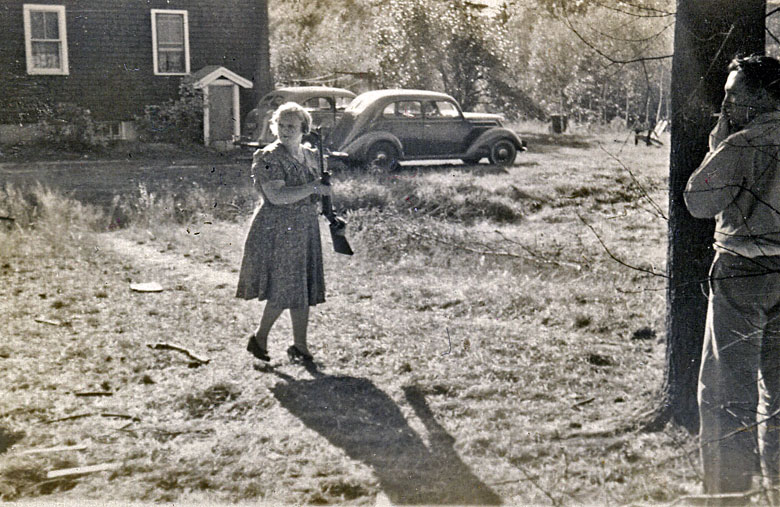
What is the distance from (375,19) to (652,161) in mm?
3467

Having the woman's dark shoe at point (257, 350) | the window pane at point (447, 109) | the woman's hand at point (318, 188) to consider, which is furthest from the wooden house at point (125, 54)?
the woman's hand at point (318, 188)

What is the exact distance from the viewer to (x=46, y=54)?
11.9 meters

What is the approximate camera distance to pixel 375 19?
Result: 566 centimetres

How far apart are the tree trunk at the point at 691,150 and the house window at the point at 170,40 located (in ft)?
38.1

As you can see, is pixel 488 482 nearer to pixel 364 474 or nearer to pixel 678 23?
pixel 364 474

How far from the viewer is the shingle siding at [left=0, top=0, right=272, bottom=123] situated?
37.7 feet

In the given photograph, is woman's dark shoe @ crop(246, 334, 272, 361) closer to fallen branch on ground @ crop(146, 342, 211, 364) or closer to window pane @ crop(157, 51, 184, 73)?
fallen branch on ground @ crop(146, 342, 211, 364)

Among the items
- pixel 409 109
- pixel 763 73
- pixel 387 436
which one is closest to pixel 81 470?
pixel 387 436

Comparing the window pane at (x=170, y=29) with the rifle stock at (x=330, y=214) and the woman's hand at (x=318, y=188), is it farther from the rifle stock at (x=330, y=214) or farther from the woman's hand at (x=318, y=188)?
the woman's hand at (x=318, y=188)

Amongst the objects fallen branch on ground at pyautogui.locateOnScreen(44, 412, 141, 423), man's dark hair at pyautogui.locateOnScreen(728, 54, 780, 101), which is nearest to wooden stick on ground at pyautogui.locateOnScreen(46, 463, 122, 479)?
fallen branch on ground at pyautogui.locateOnScreen(44, 412, 141, 423)

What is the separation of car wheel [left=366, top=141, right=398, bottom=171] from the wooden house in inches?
198

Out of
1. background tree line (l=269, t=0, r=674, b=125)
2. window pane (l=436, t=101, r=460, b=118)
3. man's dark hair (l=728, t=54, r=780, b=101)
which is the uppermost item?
background tree line (l=269, t=0, r=674, b=125)

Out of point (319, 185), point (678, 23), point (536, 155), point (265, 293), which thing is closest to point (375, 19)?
point (319, 185)

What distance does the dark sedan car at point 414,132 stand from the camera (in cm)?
743
